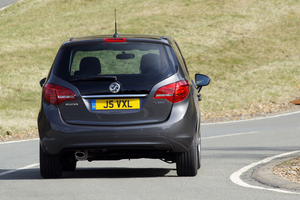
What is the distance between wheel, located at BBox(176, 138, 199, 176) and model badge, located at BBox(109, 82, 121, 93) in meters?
1.21

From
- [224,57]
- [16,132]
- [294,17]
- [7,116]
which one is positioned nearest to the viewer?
[16,132]

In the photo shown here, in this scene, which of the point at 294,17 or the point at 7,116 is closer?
the point at 7,116

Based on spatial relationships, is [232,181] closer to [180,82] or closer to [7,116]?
[180,82]

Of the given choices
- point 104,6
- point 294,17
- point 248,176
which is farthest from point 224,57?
point 248,176

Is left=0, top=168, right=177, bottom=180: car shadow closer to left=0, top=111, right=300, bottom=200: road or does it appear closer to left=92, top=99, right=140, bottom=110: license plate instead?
left=0, top=111, right=300, bottom=200: road

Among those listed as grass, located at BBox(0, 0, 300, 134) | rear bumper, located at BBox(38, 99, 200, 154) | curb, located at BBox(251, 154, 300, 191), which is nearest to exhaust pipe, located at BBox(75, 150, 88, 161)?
rear bumper, located at BBox(38, 99, 200, 154)

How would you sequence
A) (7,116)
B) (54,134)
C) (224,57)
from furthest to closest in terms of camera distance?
(224,57) < (7,116) < (54,134)

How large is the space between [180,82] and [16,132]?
10.0 meters

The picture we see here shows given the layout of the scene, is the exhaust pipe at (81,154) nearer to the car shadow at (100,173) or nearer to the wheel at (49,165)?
the wheel at (49,165)

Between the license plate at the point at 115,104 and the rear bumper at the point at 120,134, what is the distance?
0.23 meters

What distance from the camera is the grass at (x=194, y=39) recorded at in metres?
25.0

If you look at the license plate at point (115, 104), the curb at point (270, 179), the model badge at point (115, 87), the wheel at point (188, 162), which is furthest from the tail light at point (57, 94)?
the curb at point (270, 179)

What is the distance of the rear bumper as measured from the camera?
21.7 feet

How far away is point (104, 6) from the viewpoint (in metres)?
45.8
